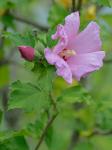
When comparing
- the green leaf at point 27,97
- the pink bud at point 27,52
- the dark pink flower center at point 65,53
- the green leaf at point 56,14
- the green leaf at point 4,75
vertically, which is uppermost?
the green leaf at point 56,14

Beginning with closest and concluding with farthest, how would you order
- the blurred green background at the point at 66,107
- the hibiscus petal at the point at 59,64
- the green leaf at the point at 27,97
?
1. the hibiscus petal at the point at 59,64
2. the green leaf at the point at 27,97
3. the blurred green background at the point at 66,107

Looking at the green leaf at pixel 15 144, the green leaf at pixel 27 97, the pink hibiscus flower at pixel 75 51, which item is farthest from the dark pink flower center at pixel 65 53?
the green leaf at pixel 15 144

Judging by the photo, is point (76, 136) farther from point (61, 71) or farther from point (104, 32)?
point (61, 71)

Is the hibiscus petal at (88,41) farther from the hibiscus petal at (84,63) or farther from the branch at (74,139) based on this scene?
the branch at (74,139)

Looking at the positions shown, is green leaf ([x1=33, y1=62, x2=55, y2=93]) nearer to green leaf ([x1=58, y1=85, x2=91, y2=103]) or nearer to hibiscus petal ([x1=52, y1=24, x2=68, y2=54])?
hibiscus petal ([x1=52, y1=24, x2=68, y2=54])

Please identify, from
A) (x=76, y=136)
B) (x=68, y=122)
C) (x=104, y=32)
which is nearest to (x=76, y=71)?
(x=104, y=32)

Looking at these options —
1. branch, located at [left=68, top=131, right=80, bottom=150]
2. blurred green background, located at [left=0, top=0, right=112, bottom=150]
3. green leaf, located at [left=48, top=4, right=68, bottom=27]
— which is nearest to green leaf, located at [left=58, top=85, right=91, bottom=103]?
blurred green background, located at [left=0, top=0, right=112, bottom=150]
